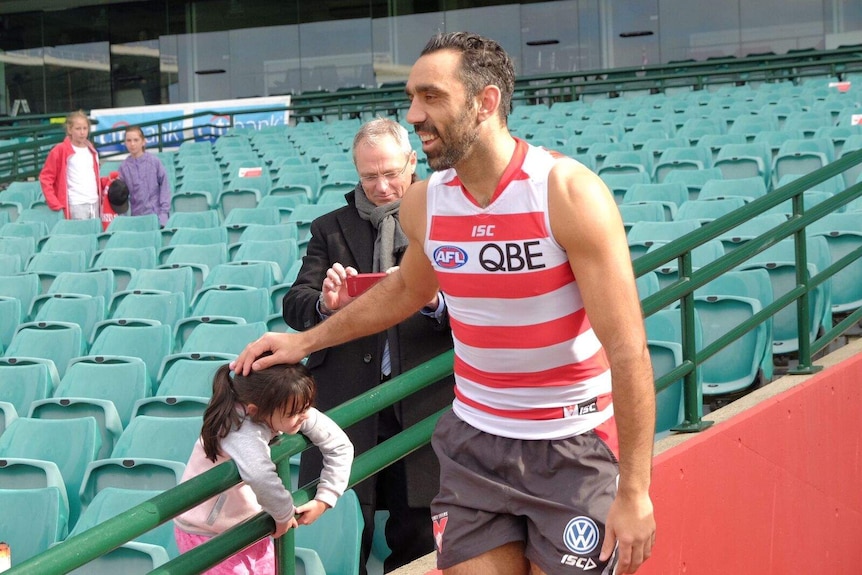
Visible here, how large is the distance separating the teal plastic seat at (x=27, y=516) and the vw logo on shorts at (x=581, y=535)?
2346 mm

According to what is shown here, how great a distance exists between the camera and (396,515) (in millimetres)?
3559

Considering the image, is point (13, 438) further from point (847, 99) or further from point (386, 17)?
point (386, 17)

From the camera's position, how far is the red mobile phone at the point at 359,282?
2943 mm

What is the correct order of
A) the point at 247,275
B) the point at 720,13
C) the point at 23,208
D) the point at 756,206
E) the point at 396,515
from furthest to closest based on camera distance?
the point at 720,13, the point at 23,208, the point at 247,275, the point at 756,206, the point at 396,515

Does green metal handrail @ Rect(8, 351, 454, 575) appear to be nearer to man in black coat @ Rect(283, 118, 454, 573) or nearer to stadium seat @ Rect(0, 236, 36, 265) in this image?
man in black coat @ Rect(283, 118, 454, 573)

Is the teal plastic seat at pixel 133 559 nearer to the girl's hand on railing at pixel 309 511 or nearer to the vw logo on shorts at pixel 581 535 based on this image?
the girl's hand on railing at pixel 309 511

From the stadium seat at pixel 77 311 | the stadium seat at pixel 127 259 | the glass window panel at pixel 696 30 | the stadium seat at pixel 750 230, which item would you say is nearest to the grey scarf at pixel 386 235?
the stadium seat at pixel 750 230

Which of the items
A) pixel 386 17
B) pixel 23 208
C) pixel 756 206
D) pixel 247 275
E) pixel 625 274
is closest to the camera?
pixel 625 274

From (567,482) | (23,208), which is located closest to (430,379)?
(567,482)

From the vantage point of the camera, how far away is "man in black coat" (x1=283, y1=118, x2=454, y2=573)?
132 inches

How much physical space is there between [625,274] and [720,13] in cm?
2176

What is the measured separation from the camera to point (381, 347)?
3.43m

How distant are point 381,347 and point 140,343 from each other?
10.5 ft

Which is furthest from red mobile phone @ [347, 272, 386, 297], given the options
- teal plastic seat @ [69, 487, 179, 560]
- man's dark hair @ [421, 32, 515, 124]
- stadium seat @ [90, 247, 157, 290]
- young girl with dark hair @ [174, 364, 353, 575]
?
stadium seat @ [90, 247, 157, 290]
